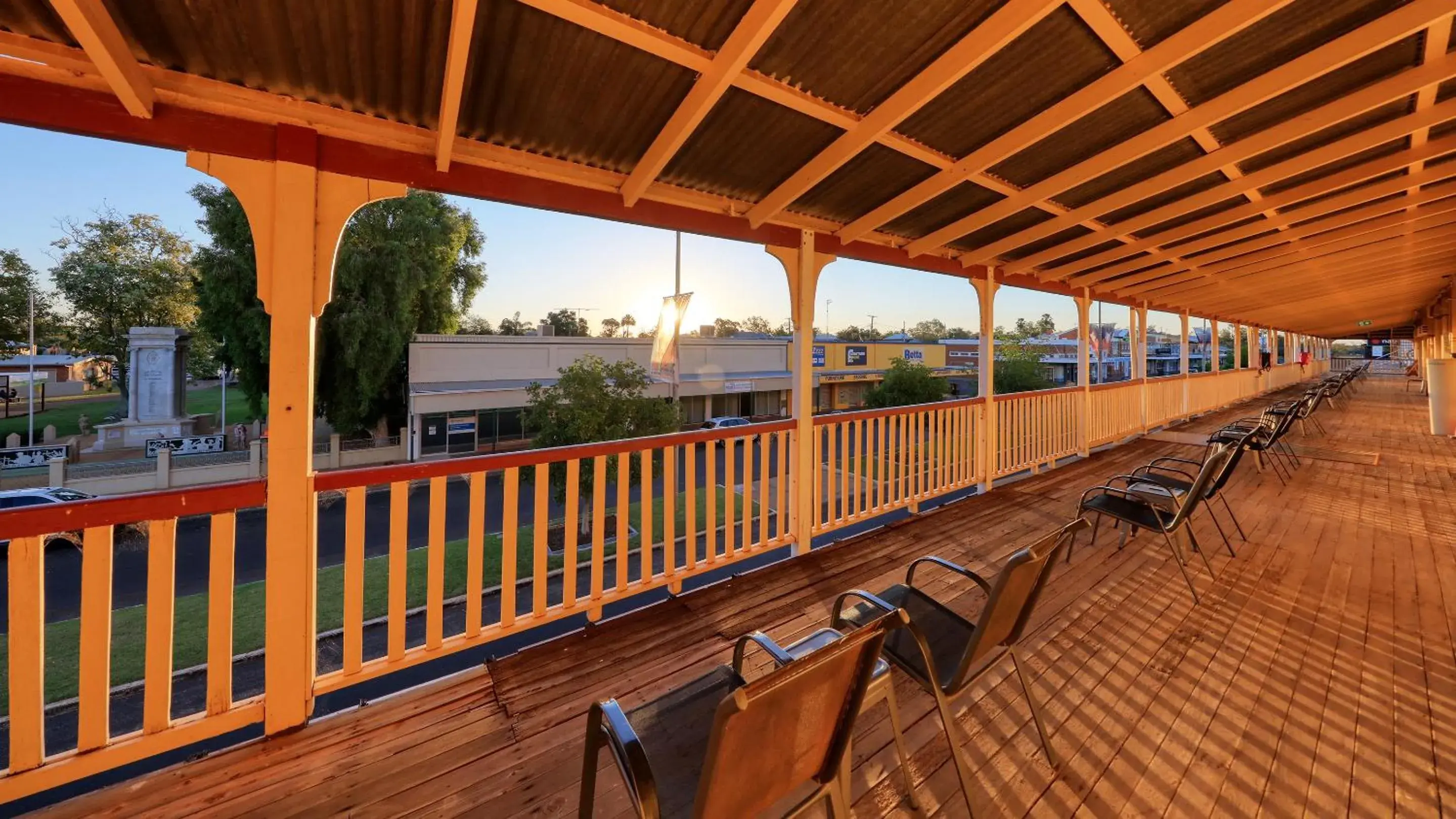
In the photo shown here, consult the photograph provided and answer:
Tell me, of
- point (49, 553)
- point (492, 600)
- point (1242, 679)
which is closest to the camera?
point (1242, 679)

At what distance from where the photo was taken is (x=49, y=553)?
47.6 feet

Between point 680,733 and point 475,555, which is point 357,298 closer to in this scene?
point 475,555

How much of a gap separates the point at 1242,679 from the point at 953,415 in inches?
119

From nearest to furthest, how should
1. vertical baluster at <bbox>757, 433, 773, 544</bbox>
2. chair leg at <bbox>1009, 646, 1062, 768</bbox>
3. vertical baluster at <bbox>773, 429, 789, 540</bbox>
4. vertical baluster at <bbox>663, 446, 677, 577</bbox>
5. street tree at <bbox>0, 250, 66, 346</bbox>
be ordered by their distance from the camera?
chair leg at <bbox>1009, 646, 1062, 768</bbox> → vertical baluster at <bbox>663, 446, 677, 577</bbox> → vertical baluster at <bbox>757, 433, 773, 544</bbox> → vertical baluster at <bbox>773, 429, 789, 540</bbox> → street tree at <bbox>0, 250, 66, 346</bbox>

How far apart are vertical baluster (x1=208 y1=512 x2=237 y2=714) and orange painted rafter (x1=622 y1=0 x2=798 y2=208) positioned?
2.15 meters

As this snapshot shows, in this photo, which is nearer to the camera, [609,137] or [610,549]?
[609,137]

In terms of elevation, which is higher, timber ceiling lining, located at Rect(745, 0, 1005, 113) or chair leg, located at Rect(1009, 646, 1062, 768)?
timber ceiling lining, located at Rect(745, 0, 1005, 113)

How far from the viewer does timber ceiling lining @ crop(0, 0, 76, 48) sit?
56.7 inches

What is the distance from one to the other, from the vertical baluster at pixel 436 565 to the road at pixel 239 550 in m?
6.65

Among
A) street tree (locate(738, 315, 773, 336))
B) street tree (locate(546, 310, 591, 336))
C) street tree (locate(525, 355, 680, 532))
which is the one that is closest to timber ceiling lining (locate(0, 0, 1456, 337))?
street tree (locate(525, 355, 680, 532))

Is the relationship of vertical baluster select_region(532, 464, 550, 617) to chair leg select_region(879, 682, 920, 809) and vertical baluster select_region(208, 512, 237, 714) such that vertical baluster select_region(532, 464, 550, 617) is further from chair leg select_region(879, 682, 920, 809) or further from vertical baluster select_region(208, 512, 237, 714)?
chair leg select_region(879, 682, 920, 809)

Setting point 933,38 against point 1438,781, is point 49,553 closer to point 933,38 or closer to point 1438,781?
point 933,38

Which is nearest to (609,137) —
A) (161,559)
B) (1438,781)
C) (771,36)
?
(771,36)

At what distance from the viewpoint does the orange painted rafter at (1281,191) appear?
10.0 ft
